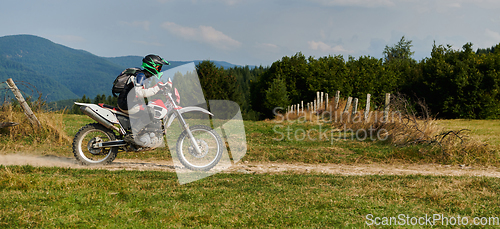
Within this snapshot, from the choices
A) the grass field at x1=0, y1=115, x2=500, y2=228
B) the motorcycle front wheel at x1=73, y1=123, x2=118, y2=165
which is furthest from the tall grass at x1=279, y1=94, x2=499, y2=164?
the motorcycle front wheel at x1=73, y1=123, x2=118, y2=165

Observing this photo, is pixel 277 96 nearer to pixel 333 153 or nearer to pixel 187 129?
pixel 333 153

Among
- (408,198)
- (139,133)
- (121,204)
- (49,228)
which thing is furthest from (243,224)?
(139,133)

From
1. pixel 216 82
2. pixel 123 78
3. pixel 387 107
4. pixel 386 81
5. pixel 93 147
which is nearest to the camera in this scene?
pixel 123 78

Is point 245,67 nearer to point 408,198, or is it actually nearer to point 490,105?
point 490,105

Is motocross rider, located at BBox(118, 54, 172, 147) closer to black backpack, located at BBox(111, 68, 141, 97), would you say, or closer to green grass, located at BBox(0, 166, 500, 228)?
black backpack, located at BBox(111, 68, 141, 97)

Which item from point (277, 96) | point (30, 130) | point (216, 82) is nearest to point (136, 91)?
point (30, 130)

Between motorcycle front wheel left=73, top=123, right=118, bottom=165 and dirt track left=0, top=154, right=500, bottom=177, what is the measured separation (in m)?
0.23

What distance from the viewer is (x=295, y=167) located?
8836 mm

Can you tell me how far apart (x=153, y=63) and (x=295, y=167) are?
4418 millimetres

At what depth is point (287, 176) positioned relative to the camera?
7.27 m

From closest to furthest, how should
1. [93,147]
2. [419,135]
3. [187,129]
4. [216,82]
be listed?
[187,129] < [93,147] < [419,135] < [216,82]

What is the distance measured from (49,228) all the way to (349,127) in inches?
507

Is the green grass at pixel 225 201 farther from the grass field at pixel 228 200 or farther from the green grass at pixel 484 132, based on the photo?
the green grass at pixel 484 132

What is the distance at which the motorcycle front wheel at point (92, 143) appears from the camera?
25.0 feet
